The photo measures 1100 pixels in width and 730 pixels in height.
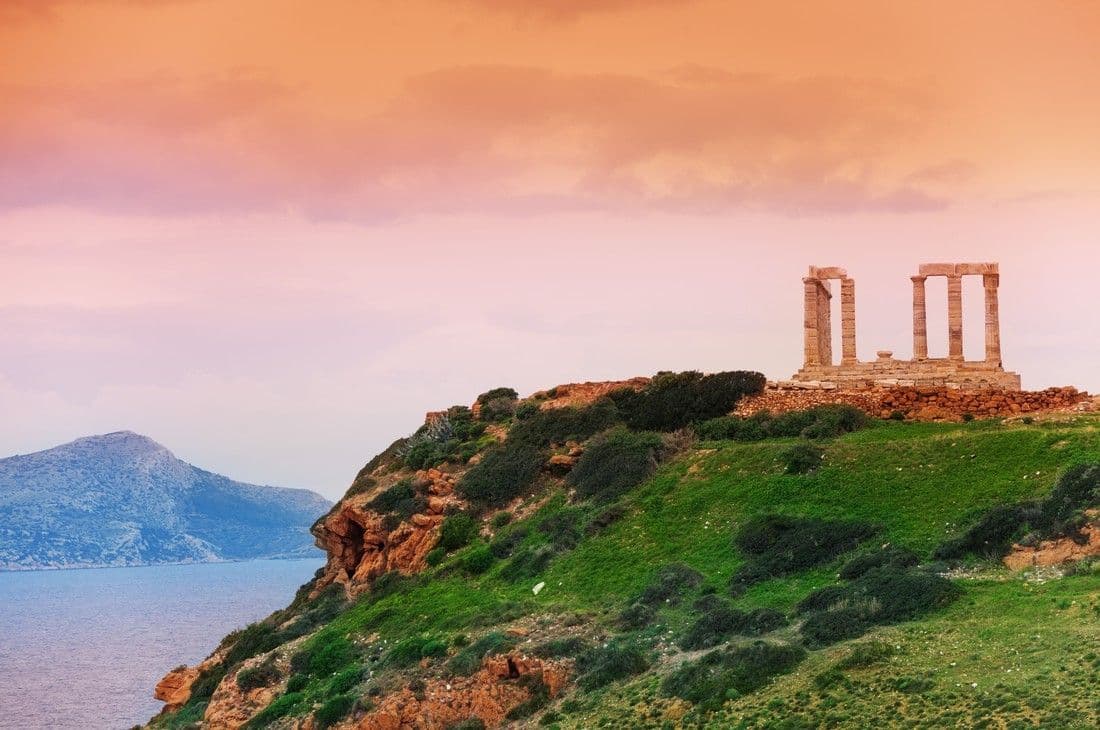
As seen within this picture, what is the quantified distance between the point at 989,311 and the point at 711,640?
966 inches

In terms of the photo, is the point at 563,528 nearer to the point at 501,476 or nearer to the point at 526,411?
the point at 501,476

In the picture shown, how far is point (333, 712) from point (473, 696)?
4113 mm

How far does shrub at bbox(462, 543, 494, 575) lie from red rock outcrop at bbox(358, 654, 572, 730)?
8156 millimetres

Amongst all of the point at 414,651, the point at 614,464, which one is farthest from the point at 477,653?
the point at 614,464

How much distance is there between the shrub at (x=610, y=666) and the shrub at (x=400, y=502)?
16550mm

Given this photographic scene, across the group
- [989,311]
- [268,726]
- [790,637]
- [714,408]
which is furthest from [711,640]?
[989,311]

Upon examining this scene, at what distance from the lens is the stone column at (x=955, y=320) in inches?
2226

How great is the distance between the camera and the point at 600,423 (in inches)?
2173

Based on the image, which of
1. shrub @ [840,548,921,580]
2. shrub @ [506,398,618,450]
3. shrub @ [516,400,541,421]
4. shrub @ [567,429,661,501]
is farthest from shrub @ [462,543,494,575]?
shrub @ [840,548,921,580]

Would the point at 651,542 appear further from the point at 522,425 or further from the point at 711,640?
the point at 522,425

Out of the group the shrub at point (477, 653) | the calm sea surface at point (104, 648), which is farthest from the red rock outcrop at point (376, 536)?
the calm sea surface at point (104, 648)

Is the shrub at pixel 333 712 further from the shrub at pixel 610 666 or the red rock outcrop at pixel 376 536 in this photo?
the red rock outcrop at pixel 376 536

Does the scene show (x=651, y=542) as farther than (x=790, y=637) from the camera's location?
Yes

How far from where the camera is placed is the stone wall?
48.3 m
